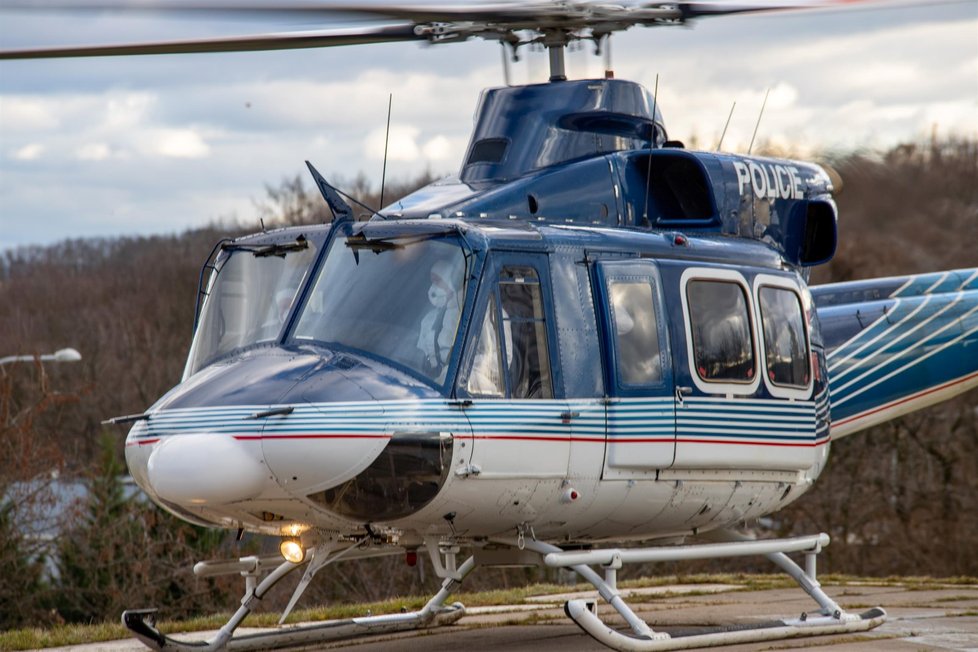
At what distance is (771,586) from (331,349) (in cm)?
635

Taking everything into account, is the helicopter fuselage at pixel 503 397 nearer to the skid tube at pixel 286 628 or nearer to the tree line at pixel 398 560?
the skid tube at pixel 286 628

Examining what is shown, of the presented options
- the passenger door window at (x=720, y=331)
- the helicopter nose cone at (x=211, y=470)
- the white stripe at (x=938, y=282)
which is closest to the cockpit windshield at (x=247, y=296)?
the helicopter nose cone at (x=211, y=470)

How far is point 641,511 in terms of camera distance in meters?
9.75

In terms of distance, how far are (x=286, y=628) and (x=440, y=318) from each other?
9.25ft

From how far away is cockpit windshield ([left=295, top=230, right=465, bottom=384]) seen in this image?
8.78m

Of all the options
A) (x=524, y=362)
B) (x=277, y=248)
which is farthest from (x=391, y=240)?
(x=524, y=362)

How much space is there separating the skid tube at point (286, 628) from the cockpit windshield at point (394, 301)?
5.35ft

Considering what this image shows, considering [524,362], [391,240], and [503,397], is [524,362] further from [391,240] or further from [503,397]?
[391,240]

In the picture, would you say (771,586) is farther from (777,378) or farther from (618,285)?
(618,285)

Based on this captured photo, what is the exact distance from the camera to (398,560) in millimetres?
33188

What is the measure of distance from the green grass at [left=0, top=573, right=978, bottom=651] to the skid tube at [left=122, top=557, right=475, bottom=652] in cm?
77

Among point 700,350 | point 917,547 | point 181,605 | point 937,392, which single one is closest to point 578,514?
point 700,350

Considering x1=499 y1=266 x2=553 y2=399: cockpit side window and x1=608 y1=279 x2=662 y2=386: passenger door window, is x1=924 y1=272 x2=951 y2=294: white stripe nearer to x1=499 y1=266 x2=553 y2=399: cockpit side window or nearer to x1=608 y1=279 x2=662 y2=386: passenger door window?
x1=608 y1=279 x2=662 y2=386: passenger door window

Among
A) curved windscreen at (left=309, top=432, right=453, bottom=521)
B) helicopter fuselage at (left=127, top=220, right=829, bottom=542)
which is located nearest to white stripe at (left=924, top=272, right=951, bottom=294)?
helicopter fuselage at (left=127, top=220, right=829, bottom=542)
